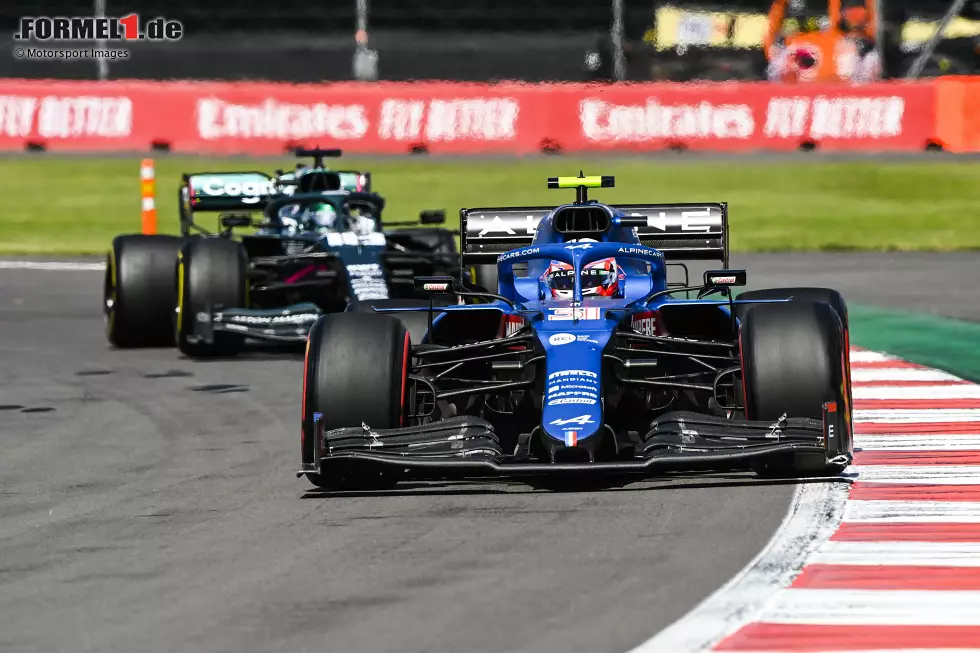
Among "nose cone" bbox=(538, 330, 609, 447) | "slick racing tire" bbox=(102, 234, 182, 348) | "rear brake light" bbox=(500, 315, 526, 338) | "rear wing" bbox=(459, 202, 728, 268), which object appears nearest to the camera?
"nose cone" bbox=(538, 330, 609, 447)

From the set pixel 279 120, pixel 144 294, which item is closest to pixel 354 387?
pixel 144 294

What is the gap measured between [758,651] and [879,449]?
15.8 ft

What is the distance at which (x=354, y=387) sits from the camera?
32.0 feet

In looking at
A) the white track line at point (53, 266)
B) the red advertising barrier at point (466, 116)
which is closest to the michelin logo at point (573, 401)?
the white track line at point (53, 266)

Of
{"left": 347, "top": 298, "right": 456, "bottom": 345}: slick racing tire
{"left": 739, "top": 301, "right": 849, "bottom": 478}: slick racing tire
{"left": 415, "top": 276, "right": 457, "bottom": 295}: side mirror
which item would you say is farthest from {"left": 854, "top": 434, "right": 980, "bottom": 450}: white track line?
{"left": 347, "top": 298, "right": 456, "bottom": 345}: slick racing tire

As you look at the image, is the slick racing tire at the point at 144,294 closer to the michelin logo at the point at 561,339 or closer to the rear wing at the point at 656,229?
the rear wing at the point at 656,229

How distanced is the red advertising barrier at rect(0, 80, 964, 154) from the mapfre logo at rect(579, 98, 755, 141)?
0.06 feet

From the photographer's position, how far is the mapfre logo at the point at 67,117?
38.4 metres

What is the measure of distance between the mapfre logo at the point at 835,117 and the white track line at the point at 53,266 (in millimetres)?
16899

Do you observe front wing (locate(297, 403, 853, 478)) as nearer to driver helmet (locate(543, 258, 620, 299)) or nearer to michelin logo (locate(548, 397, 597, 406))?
michelin logo (locate(548, 397, 597, 406))

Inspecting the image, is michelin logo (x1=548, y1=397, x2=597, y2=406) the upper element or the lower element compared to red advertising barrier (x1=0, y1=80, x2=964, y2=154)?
lower

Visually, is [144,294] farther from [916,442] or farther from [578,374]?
[578,374]

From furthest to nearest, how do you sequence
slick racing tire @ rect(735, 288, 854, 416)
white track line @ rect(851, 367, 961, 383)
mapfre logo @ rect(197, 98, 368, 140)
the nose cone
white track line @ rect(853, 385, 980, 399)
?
1. mapfre logo @ rect(197, 98, 368, 140)
2. white track line @ rect(851, 367, 961, 383)
3. white track line @ rect(853, 385, 980, 399)
4. slick racing tire @ rect(735, 288, 854, 416)
5. the nose cone

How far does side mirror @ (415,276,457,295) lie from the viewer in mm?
10445
